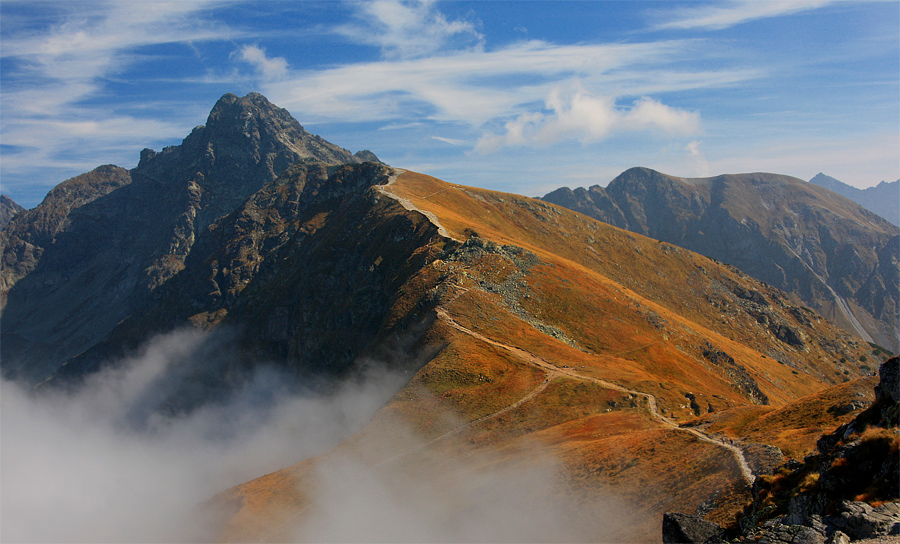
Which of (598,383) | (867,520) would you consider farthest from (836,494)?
(598,383)

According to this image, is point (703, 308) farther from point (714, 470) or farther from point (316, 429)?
point (714, 470)

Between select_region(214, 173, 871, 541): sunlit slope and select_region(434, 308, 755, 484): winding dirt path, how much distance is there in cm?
46

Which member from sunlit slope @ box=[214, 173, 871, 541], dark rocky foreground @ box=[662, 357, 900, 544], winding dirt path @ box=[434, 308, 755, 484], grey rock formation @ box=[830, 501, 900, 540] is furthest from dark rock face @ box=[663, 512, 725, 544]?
winding dirt path @ box=[434, 308, 755, 484]

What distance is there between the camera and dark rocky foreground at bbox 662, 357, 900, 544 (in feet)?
79.5

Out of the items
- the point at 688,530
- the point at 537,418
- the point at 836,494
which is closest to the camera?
the point at 836,494

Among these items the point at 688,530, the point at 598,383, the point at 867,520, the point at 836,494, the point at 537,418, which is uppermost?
the point at 867,520

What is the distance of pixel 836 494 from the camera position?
28.0m

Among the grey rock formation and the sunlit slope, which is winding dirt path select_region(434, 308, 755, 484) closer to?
the sunlit slope

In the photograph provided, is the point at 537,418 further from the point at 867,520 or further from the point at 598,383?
the point at 867,520

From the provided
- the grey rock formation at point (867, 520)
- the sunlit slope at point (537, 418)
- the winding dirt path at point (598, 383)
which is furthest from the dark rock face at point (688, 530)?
the winding dirt path at point (598, 383)

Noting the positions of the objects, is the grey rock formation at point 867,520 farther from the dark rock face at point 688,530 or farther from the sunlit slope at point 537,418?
the sunlit slope at point 537,418

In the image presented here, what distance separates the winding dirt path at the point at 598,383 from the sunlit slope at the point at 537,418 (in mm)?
457

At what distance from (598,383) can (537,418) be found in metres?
14.9

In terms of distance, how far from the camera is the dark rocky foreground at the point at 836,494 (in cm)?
2423
